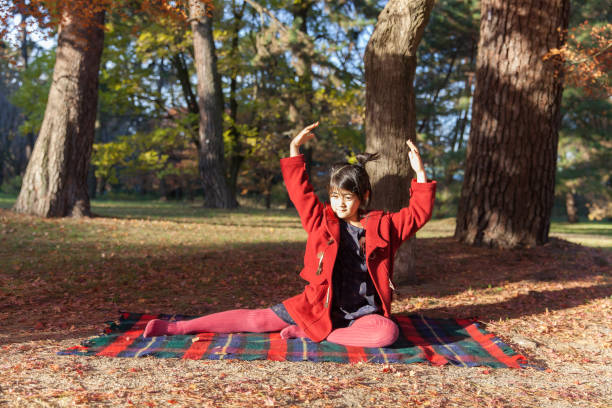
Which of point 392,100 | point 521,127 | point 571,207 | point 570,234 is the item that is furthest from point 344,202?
point 571,207

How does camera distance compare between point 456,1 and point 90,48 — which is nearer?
point 90,48

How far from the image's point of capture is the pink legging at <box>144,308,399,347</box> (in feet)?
12.7

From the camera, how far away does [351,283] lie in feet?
13.3

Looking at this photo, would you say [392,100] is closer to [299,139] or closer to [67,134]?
[299,139]

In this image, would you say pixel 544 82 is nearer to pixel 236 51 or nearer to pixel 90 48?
pixel 90 48

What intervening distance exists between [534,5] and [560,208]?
2398cm

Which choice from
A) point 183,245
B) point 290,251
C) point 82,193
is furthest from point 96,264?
point 82,193

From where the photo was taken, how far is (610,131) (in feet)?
57.2

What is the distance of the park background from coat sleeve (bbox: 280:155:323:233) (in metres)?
1.09

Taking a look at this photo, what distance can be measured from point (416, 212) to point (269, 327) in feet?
4.88

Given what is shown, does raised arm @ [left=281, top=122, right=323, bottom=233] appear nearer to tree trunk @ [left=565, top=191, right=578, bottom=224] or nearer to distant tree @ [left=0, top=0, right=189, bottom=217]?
distant tree @ [left=0, top=0, right=189, bottom=217]

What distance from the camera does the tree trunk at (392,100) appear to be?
625 cm

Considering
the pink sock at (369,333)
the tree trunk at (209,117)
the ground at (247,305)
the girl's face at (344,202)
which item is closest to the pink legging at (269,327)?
the pink sock at (369,333)

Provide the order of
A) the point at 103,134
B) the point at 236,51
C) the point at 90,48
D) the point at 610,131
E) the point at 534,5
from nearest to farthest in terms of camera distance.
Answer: the point at 534,5 < the point at 90,48 < the point at 610,131 < the point at 236,51 < the point at 103,134
